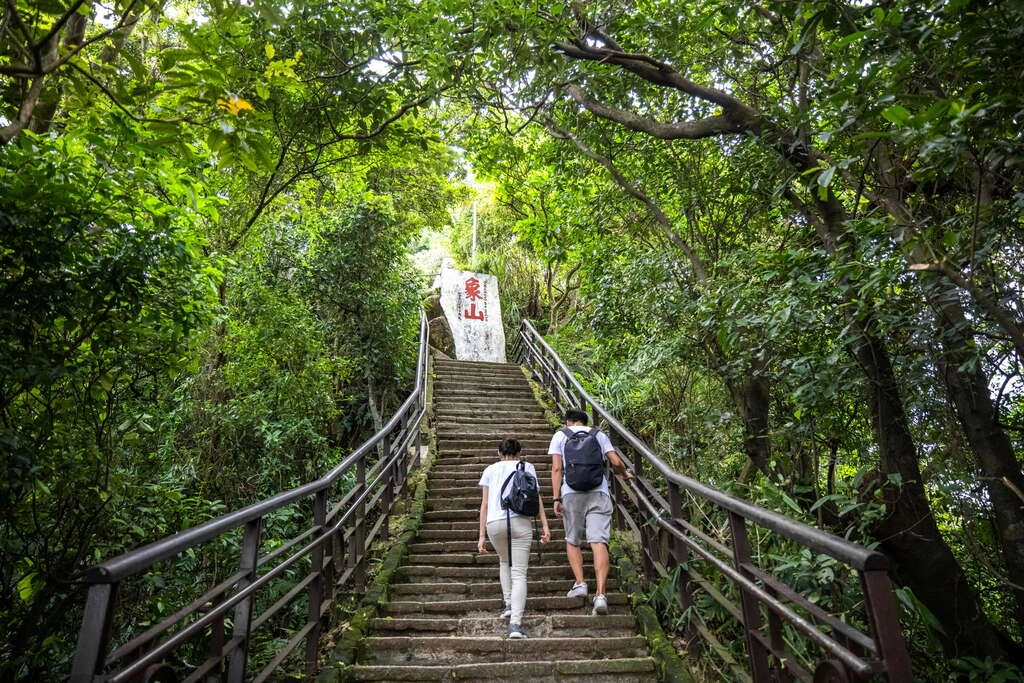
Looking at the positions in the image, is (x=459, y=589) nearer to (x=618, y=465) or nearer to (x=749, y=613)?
(x=618, y=465)

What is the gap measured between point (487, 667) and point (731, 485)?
8.06 feet

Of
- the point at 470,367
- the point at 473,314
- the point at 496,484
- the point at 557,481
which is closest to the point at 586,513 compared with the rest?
the point at 557,481

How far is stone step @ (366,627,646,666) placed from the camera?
3279mm

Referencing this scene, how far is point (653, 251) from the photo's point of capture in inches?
234

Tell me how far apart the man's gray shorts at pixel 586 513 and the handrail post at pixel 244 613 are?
2.27 metres

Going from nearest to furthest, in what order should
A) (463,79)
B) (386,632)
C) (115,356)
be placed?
(115,356) < (386,632) < (463,79)

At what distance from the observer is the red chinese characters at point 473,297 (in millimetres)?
14188

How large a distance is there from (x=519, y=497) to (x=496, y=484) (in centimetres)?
26

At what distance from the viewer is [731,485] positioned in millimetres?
4480

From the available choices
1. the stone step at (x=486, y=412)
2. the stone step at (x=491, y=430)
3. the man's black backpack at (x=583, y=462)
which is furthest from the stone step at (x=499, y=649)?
the stone step at (x=486, y=412)

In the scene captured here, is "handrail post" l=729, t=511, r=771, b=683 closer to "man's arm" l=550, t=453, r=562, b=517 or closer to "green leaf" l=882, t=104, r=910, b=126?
"green leaf" l=882, t=104, r=910, b=126

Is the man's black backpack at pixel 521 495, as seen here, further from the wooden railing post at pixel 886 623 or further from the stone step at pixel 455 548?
the wooden railing post at pixel 886 623

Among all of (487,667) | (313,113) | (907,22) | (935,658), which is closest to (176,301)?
(313,113)

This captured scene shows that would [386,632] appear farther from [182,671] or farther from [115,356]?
[115,356]
